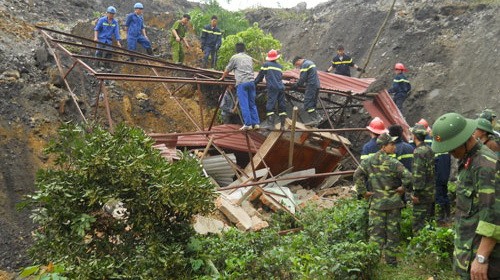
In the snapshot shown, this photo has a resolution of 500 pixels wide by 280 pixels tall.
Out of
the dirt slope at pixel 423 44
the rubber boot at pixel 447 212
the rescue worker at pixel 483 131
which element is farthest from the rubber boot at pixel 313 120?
the rescue worker at pixel 483 131

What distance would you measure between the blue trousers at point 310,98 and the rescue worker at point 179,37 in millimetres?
4260

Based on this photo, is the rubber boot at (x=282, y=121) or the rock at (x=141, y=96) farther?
the rock at (x=141, y=96)

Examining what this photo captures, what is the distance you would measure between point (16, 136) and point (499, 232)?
8225 millimetres

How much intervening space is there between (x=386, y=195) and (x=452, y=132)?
2612 mm

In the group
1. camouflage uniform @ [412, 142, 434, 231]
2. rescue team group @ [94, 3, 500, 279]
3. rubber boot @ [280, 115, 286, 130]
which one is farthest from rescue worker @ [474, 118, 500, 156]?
rubber boot @ [280, 115, 286, 130]

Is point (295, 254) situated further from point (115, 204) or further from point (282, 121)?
point (282, 121)

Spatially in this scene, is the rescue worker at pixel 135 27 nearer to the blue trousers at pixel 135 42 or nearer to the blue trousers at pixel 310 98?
the blue trousers at pixel 135 42

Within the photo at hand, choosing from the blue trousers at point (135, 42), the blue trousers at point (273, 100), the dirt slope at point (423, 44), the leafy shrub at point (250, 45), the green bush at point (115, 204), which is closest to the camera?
the green bush at point (115, 204)

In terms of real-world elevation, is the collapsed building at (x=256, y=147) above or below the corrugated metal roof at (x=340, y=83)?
below

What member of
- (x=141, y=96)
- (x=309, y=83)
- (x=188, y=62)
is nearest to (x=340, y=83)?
(x=309, y=83)

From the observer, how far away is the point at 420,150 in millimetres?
7152

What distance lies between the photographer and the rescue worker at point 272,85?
393 inches

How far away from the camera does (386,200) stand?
6.46m

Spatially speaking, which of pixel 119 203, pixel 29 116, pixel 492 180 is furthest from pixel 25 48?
pixel 492 180
